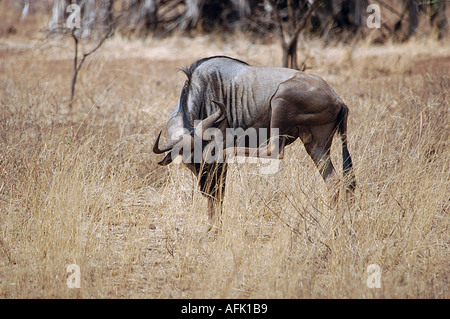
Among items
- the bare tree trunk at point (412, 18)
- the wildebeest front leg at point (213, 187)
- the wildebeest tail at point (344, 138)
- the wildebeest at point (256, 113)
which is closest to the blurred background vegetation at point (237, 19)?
the bare tree trunk at point (412, 18)

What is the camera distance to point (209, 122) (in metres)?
3.91

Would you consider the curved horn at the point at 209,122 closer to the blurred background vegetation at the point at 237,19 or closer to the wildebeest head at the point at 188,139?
the wildebeest head at the point at 188,139

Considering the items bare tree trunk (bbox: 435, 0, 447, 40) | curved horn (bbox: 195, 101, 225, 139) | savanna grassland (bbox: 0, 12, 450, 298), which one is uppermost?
bare tree trunk (bbox: 435, 0, 447, 40)

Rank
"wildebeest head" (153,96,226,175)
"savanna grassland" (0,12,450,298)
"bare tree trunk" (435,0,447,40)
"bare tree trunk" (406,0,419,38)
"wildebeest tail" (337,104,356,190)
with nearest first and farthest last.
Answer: "savanna grassland" (0,12,450,298), "wildebeest head" (153,96,226,175), "wildebeest tail" (337,104,356,190), "bare tree trunk" (435,0,447,40), "bare tree trunk" (406,0,419,38)

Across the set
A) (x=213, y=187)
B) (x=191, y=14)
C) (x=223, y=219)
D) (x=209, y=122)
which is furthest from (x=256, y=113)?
(x=191, y=14)

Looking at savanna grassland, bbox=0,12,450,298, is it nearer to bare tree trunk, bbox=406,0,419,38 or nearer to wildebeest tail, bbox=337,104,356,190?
wildebeest tail, bbox=337,104,356,190

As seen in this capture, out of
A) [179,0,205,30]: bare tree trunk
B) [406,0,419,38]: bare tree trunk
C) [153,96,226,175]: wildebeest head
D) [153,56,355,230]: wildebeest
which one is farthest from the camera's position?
[179,0,205,30]: bare tree trunk

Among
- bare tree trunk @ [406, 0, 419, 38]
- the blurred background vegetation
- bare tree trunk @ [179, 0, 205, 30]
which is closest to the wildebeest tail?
the blurred background vegetation

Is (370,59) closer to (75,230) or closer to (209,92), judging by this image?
(209,92)

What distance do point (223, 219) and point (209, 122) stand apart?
75 centimetres

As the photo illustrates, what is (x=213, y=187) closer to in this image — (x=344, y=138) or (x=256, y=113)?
(x=256, y=113)

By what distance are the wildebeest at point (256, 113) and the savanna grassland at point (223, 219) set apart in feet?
0.79

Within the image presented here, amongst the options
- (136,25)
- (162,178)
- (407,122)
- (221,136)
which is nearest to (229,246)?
(221,136)

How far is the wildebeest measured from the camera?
405 centimetres
